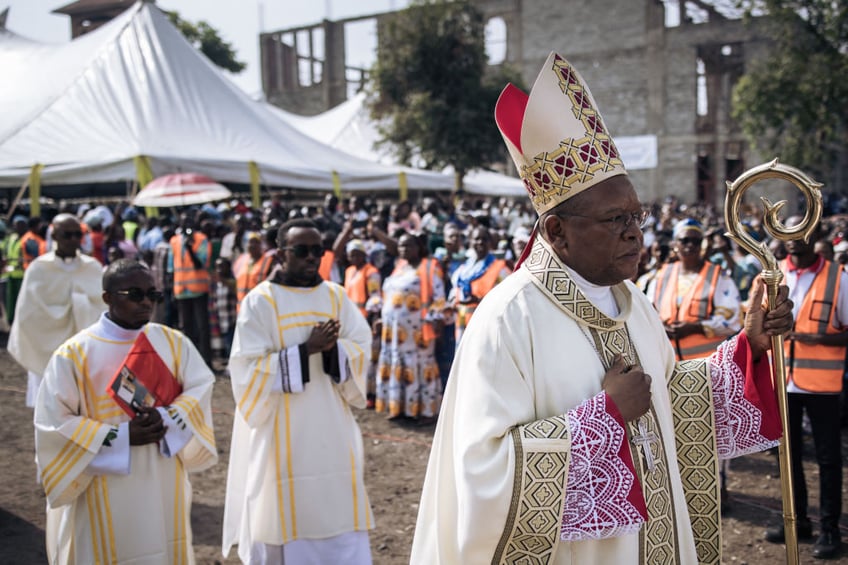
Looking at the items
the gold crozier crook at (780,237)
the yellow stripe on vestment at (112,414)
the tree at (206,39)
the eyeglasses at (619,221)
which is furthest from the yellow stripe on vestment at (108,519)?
the tree at (206,39)

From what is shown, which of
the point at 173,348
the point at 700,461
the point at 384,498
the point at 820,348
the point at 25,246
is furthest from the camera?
the point at 25,246

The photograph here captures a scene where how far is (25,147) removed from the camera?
1443cm

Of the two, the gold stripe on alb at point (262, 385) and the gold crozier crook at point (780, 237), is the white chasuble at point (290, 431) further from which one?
the gold crozier crook at point (780, 237)

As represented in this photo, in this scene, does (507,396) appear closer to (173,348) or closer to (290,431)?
(173,348)

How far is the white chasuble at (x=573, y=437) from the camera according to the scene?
2.13 m

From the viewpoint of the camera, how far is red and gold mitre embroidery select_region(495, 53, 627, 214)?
7.66 feet

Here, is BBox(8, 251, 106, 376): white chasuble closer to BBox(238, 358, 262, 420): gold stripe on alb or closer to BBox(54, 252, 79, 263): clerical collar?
BBox(54, 252, 79, 263): clerical collar

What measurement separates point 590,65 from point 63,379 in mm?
36519

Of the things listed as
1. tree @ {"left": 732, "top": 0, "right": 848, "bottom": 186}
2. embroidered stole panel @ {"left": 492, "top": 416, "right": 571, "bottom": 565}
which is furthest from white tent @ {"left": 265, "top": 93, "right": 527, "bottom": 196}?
embroidered stole panel @ {"left": 492, "top": 416, "right": 571, "bottom": 565}

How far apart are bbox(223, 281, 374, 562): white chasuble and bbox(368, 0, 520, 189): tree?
2108cm

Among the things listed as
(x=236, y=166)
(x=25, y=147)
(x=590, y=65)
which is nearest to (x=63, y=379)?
(x=236, y=166)

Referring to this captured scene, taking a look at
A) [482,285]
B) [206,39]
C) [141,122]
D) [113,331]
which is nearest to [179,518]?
[113,331]

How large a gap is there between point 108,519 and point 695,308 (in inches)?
162

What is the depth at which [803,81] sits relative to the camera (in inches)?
906
